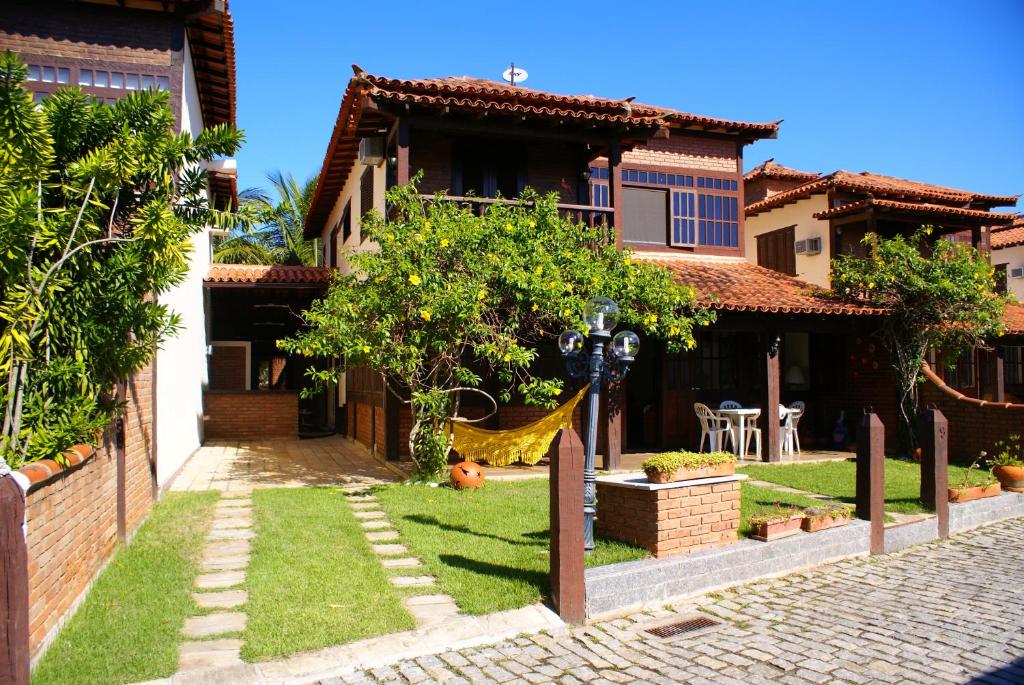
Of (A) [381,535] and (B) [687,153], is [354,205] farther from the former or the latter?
(A) [381,535]

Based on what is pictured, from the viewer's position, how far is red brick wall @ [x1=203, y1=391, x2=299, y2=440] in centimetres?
1594

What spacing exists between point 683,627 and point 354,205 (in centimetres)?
1133

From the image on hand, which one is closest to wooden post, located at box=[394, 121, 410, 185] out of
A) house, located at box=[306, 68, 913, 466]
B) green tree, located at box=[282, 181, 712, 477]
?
house, located at box=[306, 68, 913, 466]

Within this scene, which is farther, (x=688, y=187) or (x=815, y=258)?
(x=815, y=258)

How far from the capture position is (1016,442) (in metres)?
12.0

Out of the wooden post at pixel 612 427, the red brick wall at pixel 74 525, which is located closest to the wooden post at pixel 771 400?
the wooden post at pixel 612 427

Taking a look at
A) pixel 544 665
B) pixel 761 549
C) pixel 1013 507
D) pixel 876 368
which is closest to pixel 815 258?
pixel 876 368

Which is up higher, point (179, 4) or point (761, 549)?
point (179, 4)

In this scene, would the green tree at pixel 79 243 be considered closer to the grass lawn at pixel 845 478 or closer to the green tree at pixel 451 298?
the green tree at pixel 451 298

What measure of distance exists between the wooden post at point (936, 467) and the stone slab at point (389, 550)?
18.3 feet

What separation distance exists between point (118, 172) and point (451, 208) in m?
4.59

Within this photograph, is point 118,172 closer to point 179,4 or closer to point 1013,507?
point 179,4

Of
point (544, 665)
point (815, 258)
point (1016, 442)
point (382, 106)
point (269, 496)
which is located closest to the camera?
point (544, 665)

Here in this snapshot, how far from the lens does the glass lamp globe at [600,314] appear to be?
236 inches
